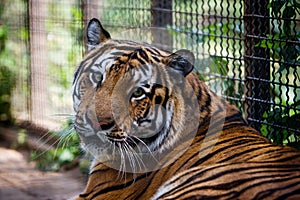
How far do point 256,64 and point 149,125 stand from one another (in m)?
1.53

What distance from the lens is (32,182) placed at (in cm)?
578

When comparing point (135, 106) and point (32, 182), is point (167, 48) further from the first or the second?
point (135, 106)

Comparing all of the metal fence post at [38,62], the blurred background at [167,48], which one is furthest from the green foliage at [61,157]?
the metal fence post at [38,62]

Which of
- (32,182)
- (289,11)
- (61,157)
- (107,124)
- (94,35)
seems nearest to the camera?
(107,124)

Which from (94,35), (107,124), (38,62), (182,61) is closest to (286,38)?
(182,61)

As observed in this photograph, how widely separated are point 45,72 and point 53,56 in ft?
0.59

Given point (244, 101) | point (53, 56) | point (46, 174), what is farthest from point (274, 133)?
point (53, 56)

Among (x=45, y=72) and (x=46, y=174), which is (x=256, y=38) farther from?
(x=45, y=72)

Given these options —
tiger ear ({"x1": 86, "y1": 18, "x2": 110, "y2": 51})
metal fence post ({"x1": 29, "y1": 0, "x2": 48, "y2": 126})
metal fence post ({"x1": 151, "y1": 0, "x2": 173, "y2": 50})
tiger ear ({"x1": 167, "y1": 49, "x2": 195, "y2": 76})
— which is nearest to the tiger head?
tiger ear ({"x1": 167, "y1": 49, "x2": 195, "y2": 76})

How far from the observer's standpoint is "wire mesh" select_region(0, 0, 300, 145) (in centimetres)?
448

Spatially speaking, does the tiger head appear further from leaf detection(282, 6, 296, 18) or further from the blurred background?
leaf detection(282, 6, 296, 18)

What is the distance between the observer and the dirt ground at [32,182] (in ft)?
17.6

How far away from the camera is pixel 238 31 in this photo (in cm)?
514

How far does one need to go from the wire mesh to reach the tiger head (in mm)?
1012
